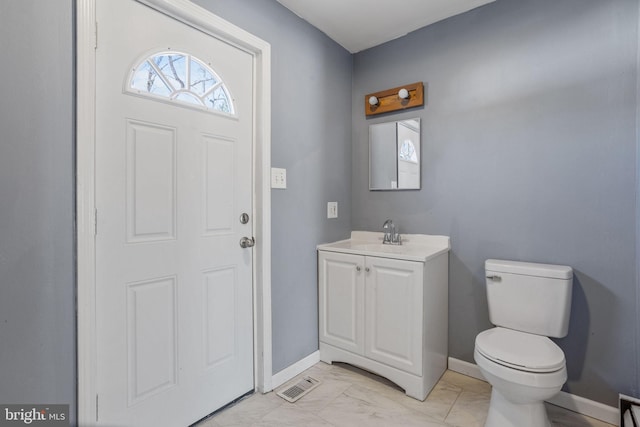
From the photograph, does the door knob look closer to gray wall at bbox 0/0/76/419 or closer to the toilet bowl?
gray wall at bbox 0/0/76/419

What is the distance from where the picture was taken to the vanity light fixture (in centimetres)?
213

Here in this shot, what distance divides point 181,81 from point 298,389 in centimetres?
184

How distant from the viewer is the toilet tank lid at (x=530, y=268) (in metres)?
1.55

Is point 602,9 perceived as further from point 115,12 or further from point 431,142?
point 115,12

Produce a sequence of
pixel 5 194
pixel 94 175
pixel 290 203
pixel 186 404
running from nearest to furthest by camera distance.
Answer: pixel 5 194, pixel 94 175, pixel 186 404, pixel 290 203

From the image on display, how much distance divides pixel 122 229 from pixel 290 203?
0.96 meters

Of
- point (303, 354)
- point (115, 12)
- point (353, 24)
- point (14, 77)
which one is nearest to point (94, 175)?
point (14, 77)

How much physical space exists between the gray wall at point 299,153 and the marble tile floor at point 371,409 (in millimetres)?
273

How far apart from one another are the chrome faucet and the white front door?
1.06 m

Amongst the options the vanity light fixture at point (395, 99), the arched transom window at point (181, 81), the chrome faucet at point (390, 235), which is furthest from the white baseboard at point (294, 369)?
the vanity light fixture at point (395, 99)

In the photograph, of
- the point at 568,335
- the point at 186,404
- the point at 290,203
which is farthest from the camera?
the point at 290,203

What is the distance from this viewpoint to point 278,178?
1.85m

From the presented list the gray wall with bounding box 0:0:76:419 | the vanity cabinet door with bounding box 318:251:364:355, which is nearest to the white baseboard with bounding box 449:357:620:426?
the vanity cabinet door with bounding box 318:251:364:355

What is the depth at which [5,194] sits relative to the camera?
970 mm
